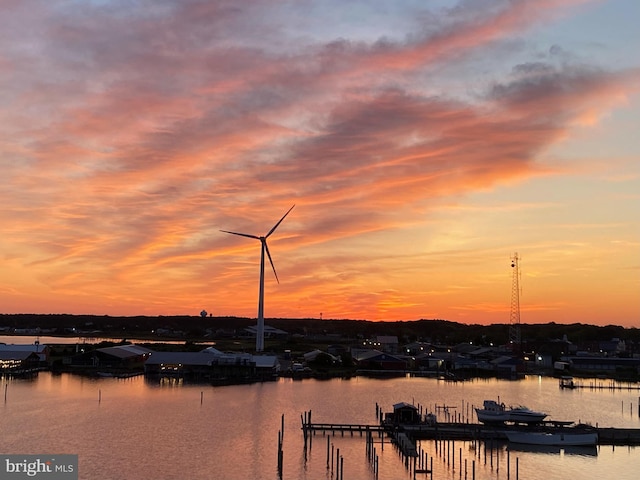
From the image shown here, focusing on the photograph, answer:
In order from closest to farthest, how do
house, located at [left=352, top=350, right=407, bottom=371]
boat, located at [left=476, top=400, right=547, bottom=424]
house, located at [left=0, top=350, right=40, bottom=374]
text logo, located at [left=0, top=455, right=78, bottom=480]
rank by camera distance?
text logo, located at [left=0, top=455, right=78, bottom=480] → boat, located at [left=476, top=400, right=547, bottom=424] → house, located at [left=0, top=350, right=40, bottom=374] → house, located at [left=352, top=350, right=407, bottom=371]

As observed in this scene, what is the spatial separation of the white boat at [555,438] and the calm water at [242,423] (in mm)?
930

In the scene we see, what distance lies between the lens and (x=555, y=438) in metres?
43.9

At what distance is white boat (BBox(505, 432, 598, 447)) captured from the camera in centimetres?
4353

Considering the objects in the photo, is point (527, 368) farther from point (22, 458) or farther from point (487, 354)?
point (22, 458)

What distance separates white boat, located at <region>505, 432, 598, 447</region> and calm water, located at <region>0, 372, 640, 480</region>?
930mm

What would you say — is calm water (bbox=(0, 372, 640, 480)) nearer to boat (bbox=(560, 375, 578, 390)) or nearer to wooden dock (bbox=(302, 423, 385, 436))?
wooden dock (bbox=(302, 423, 385, 436))

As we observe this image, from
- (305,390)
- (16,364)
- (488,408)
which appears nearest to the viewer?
(488,408)

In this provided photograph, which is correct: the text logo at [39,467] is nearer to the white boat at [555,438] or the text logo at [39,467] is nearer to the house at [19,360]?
the white boat at [555,438]

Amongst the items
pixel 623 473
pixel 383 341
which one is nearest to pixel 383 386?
pixel 623 473

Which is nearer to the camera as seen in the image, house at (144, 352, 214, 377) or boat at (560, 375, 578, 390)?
boat at (560, 375, 578, 390)

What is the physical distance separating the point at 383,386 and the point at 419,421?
28.2 meters

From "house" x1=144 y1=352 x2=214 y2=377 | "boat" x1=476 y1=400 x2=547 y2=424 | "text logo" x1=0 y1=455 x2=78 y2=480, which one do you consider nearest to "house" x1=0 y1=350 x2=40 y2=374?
"house" x1=144 y1=352 x2=214 y2=377

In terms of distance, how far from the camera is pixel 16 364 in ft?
270

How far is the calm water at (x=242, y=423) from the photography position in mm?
37594
